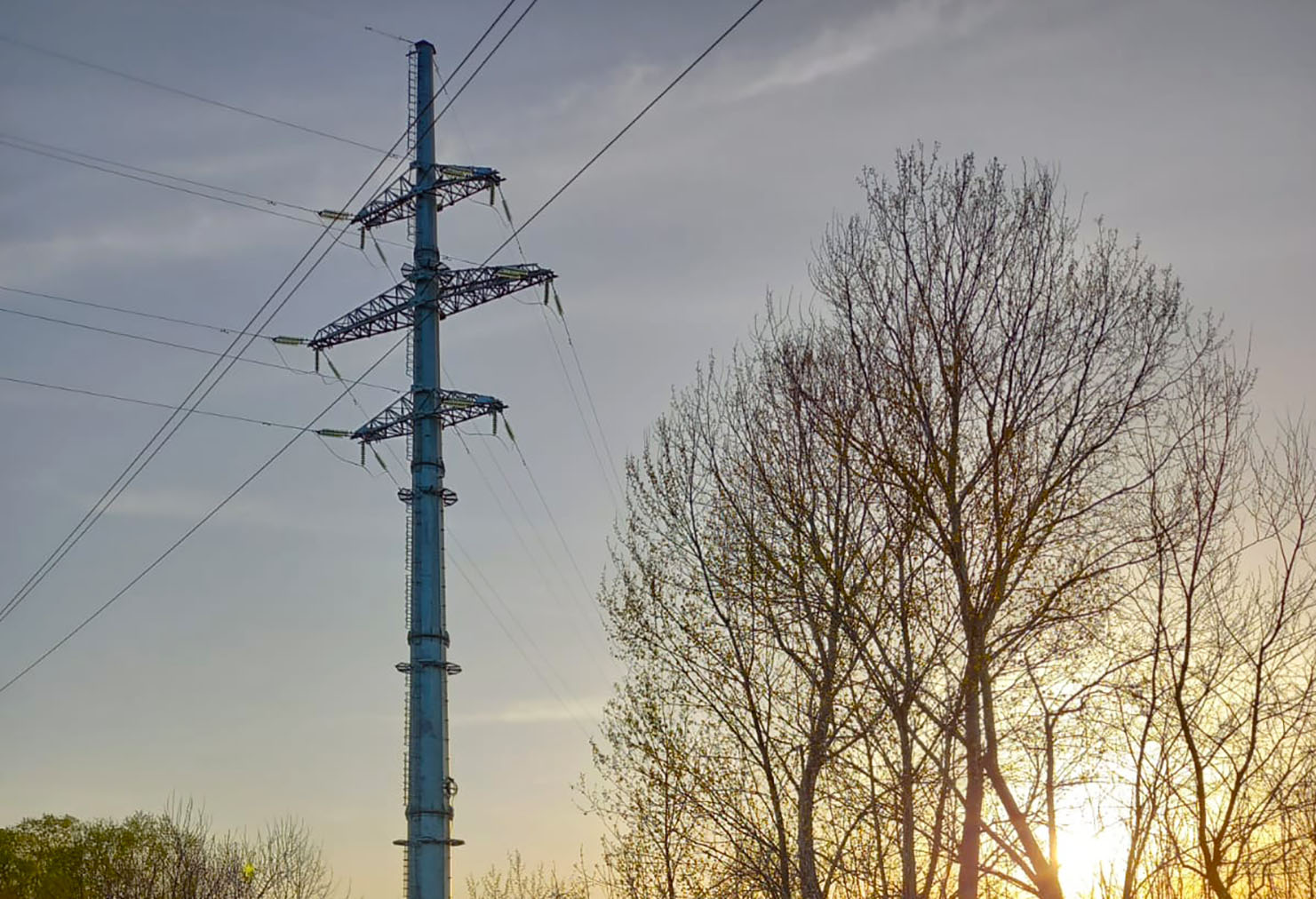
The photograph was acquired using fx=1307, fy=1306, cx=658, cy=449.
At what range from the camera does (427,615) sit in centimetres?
2709

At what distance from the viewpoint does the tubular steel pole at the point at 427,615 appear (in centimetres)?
2592

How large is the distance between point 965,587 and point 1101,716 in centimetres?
358

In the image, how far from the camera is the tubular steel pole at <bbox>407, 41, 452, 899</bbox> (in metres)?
25.9

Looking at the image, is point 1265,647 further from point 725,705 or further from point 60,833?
point 60,833

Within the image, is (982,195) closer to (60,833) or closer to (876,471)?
A: (876,471)

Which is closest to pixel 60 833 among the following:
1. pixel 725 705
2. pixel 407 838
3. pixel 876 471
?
pixel 407 838

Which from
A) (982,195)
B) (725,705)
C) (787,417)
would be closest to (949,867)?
A: (725,705)

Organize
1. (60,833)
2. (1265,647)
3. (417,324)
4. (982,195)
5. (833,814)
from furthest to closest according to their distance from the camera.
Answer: (60,833) < (417,324) < (833,814) < (982,195) < (1265,647)

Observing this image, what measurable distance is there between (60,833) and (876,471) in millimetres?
63236

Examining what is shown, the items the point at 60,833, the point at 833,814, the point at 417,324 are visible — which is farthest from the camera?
the point at 60,833

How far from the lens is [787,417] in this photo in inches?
833

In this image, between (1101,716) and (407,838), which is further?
(407,838)

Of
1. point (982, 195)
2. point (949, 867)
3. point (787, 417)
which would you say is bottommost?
point (949, 867)

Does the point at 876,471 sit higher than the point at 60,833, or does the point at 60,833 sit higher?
the point at 60,833
